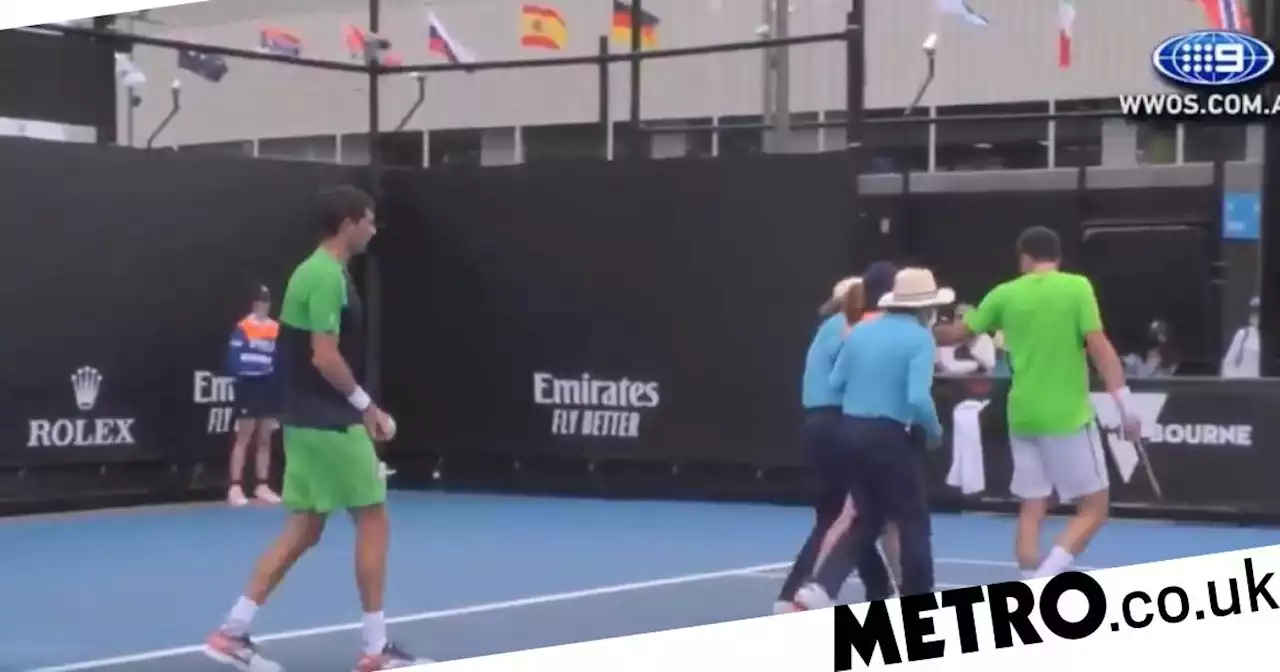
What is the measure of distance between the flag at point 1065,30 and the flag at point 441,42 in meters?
5.51

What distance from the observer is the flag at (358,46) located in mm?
13130

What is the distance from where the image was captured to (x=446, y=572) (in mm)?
8594

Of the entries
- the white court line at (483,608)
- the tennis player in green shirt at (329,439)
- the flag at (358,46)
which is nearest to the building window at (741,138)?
the flag at (358,46)

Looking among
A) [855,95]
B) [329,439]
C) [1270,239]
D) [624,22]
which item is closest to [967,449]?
[855,95]

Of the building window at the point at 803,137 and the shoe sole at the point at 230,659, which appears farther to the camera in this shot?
the building window at the point at 803,137

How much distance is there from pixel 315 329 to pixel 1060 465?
3201 millimetres

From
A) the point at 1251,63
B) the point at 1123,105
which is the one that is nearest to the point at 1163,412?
the point at 1251,63

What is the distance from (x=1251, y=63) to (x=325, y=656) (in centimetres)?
884

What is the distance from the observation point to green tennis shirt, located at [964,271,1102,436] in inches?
279

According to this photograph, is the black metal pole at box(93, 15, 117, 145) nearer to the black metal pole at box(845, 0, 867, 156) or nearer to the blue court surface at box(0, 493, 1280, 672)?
the blue court surface at box(0, 493, 1280, 672)

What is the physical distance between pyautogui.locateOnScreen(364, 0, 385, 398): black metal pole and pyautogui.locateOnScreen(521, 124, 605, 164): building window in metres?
2.44

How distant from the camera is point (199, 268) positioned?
1188cm

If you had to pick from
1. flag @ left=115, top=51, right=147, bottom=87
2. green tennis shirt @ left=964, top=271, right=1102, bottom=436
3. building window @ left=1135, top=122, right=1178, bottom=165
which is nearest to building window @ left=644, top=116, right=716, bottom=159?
flag @ left=115, top=51, right=147, bottom=87

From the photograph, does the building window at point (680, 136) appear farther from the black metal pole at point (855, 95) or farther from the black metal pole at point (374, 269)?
the black metal pole at point (374, 269)
